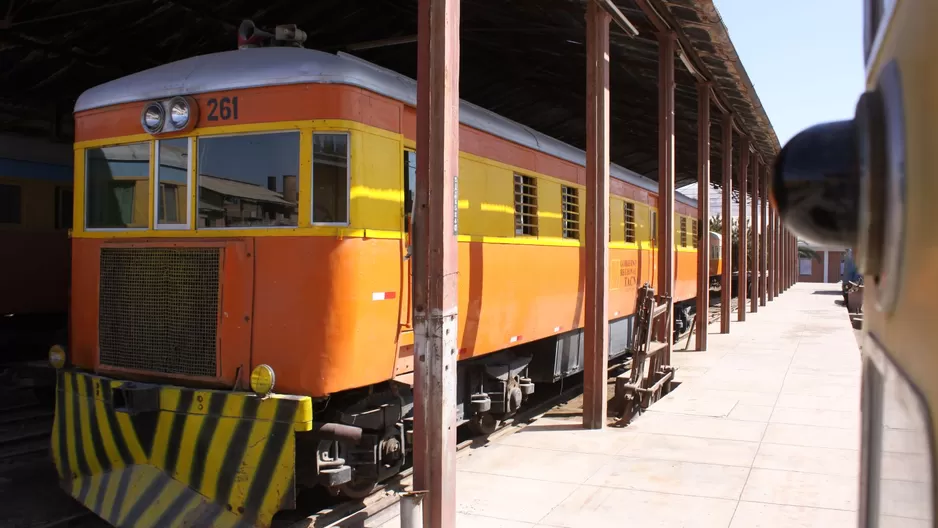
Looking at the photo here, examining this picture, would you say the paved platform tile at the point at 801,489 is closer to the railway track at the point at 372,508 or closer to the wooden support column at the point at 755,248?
the railway track at the point at 372,508

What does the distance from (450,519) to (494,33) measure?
9.92 metres

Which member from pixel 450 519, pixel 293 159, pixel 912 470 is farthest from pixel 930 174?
pixel 293 159

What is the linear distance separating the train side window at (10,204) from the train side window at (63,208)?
0.52m

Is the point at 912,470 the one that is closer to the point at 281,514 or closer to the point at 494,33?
the point at 281,514

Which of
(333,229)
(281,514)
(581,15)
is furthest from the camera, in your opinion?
(581,15)

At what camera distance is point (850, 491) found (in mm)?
5957

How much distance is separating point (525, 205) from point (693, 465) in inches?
118

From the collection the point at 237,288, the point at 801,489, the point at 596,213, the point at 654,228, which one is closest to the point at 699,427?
the point at 801,489

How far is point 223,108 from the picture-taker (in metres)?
5.52

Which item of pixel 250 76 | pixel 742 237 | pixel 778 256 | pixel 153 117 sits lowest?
pixel 778 256

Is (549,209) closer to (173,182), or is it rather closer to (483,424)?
(483,424)

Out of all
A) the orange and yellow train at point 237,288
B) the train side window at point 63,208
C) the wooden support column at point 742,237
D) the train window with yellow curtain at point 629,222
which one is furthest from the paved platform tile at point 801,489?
the wooden support column at point 742,237

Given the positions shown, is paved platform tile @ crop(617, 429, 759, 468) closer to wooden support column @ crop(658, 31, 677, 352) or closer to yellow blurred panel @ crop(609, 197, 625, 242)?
wooden support column @ crop(658, 31, 677, 352)

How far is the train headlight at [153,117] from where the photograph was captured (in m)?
5.64
